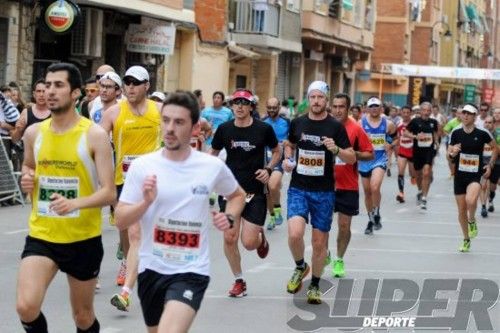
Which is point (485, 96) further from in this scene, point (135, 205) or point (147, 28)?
point (135, 205)

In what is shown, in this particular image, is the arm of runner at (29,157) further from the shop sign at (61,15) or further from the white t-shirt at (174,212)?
the shop sign at (61,15)

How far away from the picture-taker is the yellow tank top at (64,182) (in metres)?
7.60

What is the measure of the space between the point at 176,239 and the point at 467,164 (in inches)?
390

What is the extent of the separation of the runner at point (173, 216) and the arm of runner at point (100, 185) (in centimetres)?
61

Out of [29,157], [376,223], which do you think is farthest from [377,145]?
[29,157]

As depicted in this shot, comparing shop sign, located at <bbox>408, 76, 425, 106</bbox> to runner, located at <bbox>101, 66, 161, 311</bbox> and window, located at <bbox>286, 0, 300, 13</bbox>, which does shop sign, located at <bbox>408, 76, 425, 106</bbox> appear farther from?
runner, located at <bbox>101, 66, 161, 311</bbox>

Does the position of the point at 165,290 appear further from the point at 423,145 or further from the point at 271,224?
the point at 423,145

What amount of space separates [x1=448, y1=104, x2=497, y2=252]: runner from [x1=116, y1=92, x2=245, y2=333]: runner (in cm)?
942

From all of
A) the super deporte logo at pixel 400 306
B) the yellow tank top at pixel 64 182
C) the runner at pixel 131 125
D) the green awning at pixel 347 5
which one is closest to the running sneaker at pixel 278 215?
the super deporte logo at pixel 400 306

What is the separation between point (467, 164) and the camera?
16172 mm

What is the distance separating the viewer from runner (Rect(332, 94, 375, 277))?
12492 millimetres

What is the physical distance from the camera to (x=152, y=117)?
1119cm

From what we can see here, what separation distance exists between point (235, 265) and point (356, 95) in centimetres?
5166

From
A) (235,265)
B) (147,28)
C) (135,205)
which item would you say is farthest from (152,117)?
(147,28)
